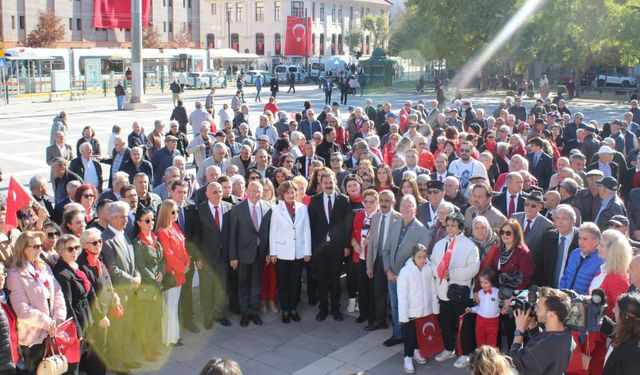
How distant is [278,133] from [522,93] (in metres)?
30.8

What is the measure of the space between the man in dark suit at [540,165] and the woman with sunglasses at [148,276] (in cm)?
722

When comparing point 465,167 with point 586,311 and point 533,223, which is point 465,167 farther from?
point 586,311

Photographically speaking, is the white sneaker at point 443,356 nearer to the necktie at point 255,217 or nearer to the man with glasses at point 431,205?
the man with glasses at point 431,205

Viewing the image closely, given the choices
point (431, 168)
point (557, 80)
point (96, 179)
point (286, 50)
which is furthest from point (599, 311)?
point (286, 50)

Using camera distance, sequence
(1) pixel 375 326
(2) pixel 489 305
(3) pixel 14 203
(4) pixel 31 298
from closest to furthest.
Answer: (4) pixel 31 298 < (2) pixel 489 305 < (3) pixel 14 203 < (1) pixel 375 326

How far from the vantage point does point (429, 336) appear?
730cm

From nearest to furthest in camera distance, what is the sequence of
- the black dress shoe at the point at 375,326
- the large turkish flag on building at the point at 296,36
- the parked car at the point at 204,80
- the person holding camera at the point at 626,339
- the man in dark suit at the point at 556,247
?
the person holding camera at the point at 626,339, the man in dark suit at the point at 556,247, the black dress shoe at the point at 375,326, the parked car at the point at 204,80, the large turkish flag on building at the point at 296,36

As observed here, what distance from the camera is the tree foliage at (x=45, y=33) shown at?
61094 mm

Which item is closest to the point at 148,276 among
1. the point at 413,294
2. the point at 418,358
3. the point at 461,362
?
the point at 413,294

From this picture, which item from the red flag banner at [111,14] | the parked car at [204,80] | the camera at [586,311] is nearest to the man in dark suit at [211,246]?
the camera at [586,311]

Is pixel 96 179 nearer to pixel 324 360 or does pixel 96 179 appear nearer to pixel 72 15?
pixel 324 360

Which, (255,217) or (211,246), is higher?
(255,217)

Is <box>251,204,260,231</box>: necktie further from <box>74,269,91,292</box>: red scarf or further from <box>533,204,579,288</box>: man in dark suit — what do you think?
<box>533,204,579,288</box>: man in dark suit

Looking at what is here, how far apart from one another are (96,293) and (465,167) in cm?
648
